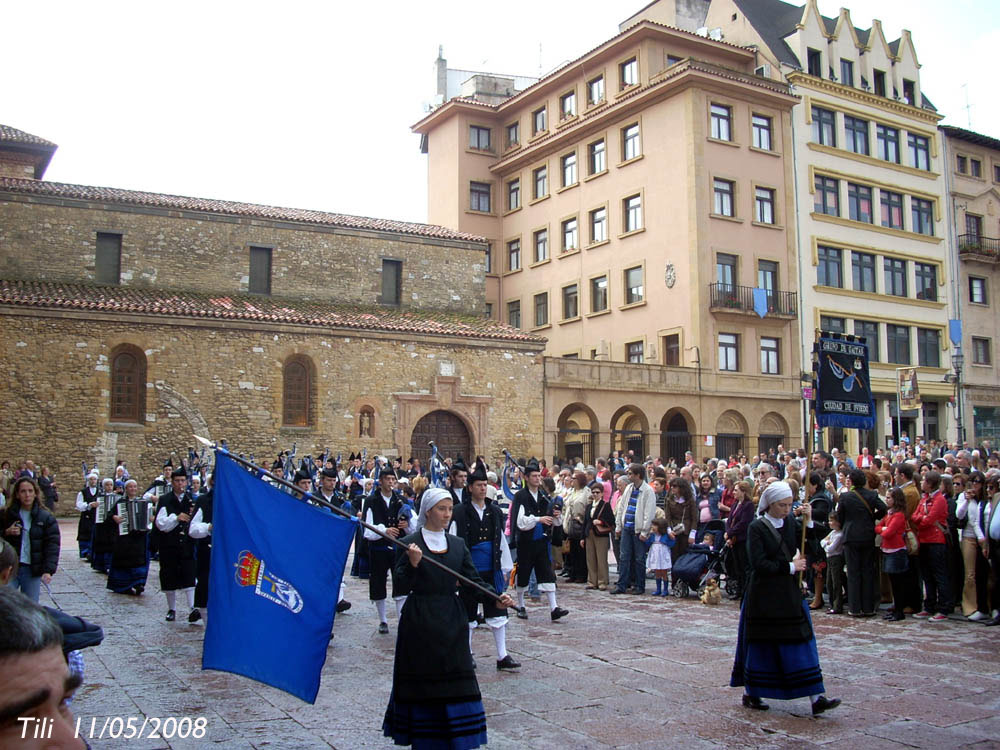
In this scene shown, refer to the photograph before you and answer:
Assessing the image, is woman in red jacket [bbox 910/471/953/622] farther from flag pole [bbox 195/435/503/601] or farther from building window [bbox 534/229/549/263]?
building window [bbox 534/229/549/263]

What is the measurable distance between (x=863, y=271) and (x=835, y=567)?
3230 cm

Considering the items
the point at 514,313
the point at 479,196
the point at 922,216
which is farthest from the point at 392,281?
the point at 922,216

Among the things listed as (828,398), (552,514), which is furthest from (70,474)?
(828,398)

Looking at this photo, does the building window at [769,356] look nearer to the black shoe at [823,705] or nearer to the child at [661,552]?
the child at [661,552]

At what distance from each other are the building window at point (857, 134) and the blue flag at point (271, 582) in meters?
41.0

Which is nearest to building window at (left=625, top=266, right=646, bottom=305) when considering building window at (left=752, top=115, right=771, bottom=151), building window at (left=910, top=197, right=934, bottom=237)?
building window at (left=752, top=115, right=771, bottom=151)

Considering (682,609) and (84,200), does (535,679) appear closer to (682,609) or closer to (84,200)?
(682,609)

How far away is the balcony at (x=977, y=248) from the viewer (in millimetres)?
45188

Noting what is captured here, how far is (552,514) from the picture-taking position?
41.1 feet

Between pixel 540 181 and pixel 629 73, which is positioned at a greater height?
pixel 629 73

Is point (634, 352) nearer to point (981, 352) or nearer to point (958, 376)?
point (958, 376)

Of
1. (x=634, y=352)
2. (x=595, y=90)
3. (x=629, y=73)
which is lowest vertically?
(x=634, y=352)

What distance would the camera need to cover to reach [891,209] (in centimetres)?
4338

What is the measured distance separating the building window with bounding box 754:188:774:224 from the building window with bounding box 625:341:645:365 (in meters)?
7.28
